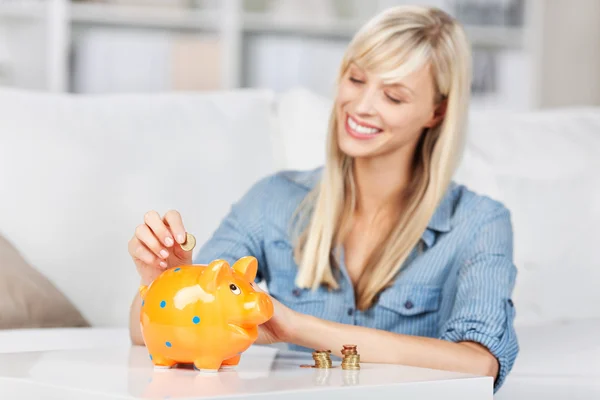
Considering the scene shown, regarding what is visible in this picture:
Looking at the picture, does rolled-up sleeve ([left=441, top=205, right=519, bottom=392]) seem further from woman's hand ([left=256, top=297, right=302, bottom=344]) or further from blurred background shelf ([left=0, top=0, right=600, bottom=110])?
blurred background shelf ([left=0, top=0, right=600, bottom=110])

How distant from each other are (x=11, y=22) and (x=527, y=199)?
183 cm

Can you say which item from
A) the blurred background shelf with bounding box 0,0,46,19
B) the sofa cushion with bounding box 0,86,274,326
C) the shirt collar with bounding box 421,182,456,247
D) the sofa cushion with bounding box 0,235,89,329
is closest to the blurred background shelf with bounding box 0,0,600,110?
the blurred background shelf with bounding box 0,0,46,19

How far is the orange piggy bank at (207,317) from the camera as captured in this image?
0.93 m

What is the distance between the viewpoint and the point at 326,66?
345cm

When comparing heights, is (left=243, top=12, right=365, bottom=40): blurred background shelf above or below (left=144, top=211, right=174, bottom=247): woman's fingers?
above

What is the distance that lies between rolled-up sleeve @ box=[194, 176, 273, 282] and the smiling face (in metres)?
0.18

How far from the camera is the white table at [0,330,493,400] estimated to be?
81 centimetres

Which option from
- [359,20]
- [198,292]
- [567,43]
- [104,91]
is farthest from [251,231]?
[567,43]

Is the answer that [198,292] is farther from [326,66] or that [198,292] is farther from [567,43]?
[567,43]

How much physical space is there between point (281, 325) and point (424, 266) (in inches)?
18.0

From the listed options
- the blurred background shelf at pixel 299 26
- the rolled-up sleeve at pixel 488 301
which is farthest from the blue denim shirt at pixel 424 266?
the blurred background shelf at pixel 299 26

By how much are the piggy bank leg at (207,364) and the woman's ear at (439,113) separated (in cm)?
77

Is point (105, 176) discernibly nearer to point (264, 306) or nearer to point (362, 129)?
point (362, 129)

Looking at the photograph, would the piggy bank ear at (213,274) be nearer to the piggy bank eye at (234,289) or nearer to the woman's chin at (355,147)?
the piggy bank eye at (234,289)
